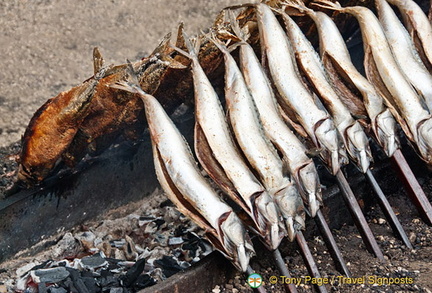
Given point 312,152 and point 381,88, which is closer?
point 312,152

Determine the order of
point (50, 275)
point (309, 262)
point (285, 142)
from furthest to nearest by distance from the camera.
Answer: point (50, 275) → point (285, 142) → point (309, 262)

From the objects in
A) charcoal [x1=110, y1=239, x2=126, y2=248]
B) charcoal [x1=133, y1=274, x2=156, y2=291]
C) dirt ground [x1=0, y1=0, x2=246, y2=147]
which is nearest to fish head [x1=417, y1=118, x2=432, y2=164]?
charcoal [x1=133, y1=274, x2=156, y2=291]

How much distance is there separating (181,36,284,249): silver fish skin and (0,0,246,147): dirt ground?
3.99 meters

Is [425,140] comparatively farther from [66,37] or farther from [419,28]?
[66,37]

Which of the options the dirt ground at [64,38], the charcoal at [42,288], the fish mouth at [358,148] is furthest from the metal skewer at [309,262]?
the dirt ground at [64,38]

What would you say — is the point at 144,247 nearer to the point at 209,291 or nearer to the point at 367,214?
the point at 209,291

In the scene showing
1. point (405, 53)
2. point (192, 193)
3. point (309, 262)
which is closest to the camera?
point (192, 193)

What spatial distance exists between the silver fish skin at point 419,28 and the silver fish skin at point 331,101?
1.00 m

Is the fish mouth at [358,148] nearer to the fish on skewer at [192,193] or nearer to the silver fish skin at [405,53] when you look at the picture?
the silver fish skin at [405,53]

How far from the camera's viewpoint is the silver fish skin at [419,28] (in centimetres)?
498

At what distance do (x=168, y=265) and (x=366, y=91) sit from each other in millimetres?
1958

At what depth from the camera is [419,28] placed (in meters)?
5.06

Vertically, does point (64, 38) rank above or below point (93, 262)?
above

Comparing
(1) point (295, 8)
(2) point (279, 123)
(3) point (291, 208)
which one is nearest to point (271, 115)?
(2) point (279, 123)
